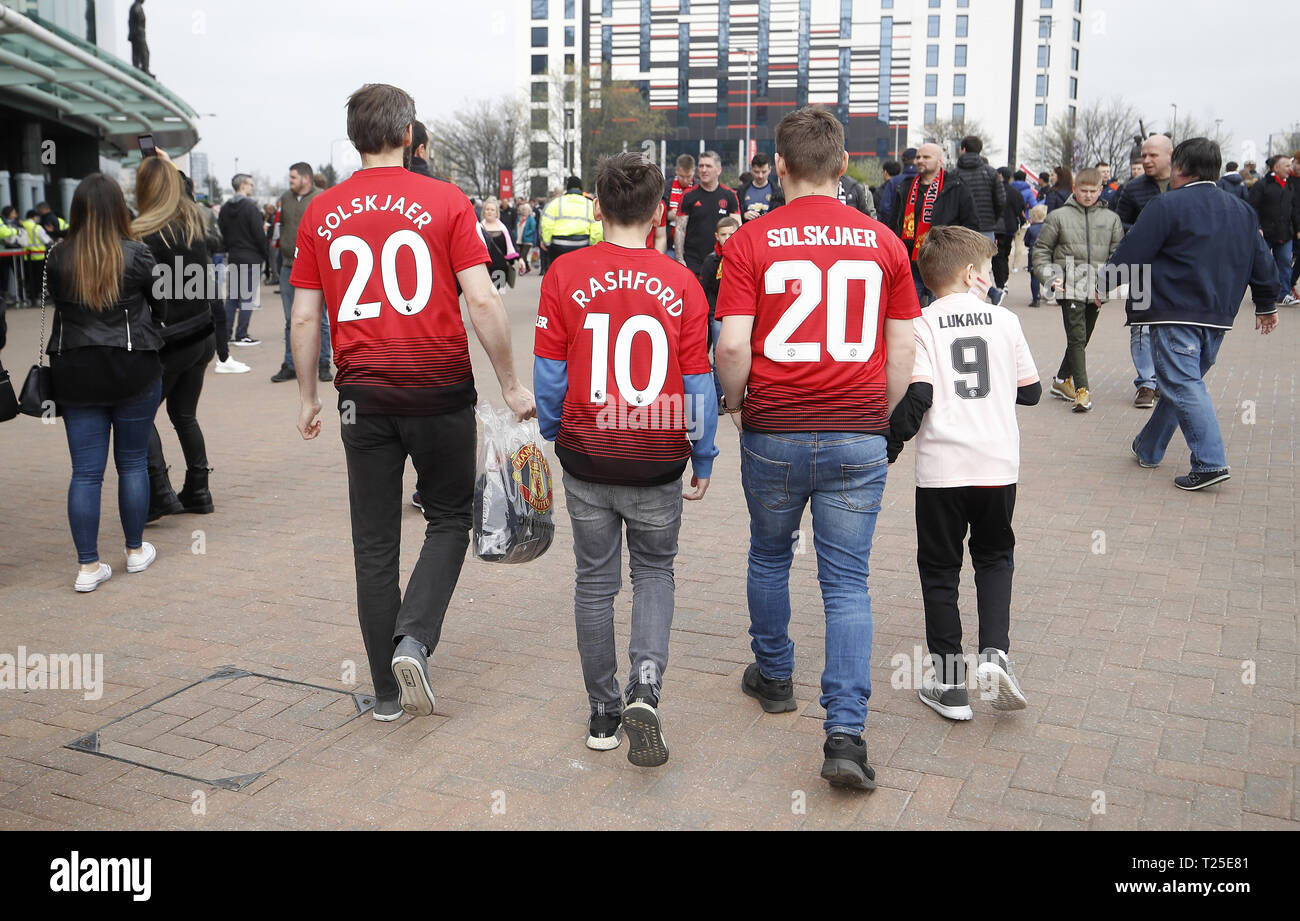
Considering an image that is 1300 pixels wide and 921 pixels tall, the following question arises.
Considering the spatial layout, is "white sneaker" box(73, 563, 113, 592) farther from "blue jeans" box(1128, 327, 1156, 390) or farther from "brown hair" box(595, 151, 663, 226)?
"blue jeans" box(1128, 327, 1156, 390)

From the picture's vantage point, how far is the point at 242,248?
13.2 m

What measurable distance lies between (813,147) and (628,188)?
1.92ft

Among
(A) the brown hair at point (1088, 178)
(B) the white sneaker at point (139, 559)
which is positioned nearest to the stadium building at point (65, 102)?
(B) the white sneaker at point (139, 559)

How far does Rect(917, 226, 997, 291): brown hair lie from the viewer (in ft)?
13.0

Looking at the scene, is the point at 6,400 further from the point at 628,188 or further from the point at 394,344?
the point at 628,188

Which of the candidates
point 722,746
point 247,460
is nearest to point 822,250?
point 722,746

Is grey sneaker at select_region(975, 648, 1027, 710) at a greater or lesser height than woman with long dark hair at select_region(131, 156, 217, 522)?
lesser

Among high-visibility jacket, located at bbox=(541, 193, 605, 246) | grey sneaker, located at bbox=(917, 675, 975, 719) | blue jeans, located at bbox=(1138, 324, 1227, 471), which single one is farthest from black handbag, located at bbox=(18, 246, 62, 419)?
high-visibility jacket, located at bbox=(541, 193, 605, 246)

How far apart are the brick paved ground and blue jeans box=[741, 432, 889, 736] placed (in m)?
0.31

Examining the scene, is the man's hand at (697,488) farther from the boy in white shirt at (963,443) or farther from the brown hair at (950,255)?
the brown hair at (950,255)

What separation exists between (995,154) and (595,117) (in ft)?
141

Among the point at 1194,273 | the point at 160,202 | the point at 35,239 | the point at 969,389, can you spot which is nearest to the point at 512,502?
the point at 969,389

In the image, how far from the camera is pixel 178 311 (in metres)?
6.32
